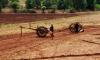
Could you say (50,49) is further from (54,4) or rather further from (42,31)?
(54,4)

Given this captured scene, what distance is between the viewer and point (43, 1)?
62156 mm

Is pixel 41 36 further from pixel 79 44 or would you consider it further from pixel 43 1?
pixel 43 1

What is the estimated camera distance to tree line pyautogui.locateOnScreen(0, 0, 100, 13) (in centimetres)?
5703

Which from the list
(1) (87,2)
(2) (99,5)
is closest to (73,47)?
(1) (87,2)

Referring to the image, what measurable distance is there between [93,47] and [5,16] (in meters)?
26.8

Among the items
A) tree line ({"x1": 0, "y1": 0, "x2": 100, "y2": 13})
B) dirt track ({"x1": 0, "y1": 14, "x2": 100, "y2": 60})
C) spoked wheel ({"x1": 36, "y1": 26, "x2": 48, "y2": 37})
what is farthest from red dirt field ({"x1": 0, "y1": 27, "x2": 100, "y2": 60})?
tree line ({"x1": 0, "y1": 0, "x2": 100, "y2": 13})

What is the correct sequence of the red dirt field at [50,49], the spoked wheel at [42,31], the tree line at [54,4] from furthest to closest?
the tree line at [54,4]
the spoked wheel at [42,31]
the red dirt field at [50,49]

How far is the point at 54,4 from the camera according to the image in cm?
6538

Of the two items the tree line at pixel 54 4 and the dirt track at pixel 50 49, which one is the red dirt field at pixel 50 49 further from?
the tree line at pixel 54 4

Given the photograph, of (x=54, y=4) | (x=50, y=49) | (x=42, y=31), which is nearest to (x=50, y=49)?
(x=50, y=49)

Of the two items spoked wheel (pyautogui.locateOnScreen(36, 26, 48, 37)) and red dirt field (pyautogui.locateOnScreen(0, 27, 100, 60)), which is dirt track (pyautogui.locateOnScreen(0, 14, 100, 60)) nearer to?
red dirt field (pyautogui.locateOnScreen(0, 27, 100, 60))

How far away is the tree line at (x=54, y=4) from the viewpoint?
57.0 metres

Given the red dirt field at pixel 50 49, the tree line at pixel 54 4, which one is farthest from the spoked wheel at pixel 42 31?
the tree line at pixel 54 4

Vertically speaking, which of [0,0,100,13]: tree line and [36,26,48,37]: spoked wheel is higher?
[36,26,48,37]: spoked wheel
